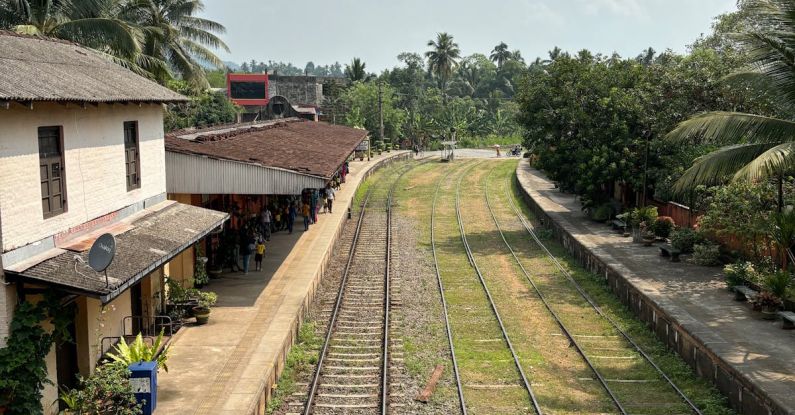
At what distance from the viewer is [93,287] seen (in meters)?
11.7

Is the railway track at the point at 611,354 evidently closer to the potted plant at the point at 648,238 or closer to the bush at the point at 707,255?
the bush at the point at 707,255

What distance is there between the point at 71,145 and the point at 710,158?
43.4 ft

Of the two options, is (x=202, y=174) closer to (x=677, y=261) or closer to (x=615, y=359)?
(x=615, y=359)

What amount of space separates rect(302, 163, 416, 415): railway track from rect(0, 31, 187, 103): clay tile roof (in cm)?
656

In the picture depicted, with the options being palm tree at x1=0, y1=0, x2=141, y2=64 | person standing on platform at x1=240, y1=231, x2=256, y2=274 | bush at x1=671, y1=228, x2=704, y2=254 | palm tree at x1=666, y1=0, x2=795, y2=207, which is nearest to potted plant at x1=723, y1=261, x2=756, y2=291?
palm tree at x1=666, y1=0, x2=795, y2=207

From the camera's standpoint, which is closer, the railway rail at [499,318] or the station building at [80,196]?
the station building at [80,196]

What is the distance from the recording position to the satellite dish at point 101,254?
11.8 m

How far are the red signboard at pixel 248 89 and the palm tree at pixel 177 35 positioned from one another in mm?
46400

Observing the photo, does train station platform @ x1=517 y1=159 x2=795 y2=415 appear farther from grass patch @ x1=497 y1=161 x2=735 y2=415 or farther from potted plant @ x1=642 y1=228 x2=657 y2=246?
potted plant @ x1=642 y1=228 x2=657 y2=246

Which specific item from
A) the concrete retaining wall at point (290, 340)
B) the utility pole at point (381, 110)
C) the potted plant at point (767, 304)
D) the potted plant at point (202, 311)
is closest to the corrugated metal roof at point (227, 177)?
the concrete retaining wall at point (290, 340)

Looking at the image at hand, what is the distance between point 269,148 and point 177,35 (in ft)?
44.4

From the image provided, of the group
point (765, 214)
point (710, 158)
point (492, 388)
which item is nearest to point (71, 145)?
point (492, 388)

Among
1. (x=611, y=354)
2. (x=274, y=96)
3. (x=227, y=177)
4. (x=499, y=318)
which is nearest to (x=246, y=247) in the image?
(x=227, y=177)

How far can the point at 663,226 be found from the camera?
29094mm
